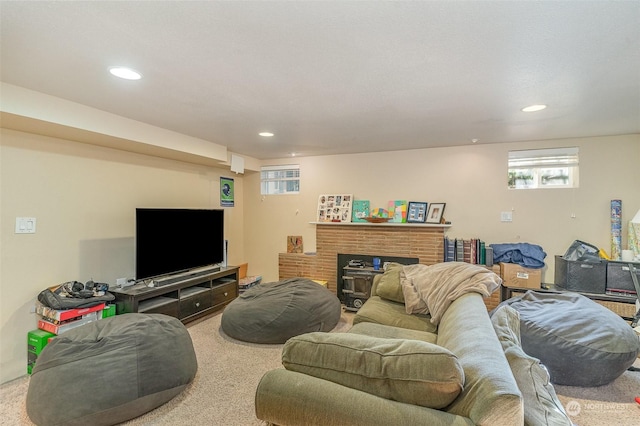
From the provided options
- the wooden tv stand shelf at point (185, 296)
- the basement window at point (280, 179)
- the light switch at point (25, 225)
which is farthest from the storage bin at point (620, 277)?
the light switch at point (25, 225)

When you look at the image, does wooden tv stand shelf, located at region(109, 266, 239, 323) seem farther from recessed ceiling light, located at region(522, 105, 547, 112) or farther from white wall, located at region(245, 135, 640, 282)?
recessed ceiling light, located at region(522, 105, 547, 112)

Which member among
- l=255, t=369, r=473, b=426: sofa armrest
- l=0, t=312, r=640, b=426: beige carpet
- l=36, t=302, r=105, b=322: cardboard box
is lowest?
l=0, t=312, r=640, b=426: beige carpet

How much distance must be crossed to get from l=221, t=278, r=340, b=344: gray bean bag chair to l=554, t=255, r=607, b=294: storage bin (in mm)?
2654

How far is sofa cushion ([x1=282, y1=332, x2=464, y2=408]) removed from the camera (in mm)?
1093

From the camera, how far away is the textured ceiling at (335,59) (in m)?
1.40

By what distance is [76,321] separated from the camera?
2676 millimetres

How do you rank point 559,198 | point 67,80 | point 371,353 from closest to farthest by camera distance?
point 371,353 → point 67,80 → point 559,198

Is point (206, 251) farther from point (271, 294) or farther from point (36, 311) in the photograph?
point (36, 311)

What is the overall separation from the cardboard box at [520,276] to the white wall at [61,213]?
4.26 m

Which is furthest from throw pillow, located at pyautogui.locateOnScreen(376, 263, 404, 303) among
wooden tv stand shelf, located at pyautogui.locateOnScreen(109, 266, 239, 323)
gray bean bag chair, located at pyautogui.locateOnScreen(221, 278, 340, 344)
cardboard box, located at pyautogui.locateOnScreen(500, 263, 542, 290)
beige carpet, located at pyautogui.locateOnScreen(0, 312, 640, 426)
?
wooden tv stand shelf, located at pyautogui.locateOnScreen(109, 266, 239, 323)

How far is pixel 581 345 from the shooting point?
90.3 inches

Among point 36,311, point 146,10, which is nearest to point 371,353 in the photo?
point 146,10

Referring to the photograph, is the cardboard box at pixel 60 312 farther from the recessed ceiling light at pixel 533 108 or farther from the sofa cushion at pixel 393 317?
the recessed ceiling light at pixel 533 108

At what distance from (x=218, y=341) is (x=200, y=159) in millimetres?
2256
